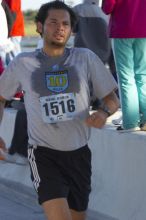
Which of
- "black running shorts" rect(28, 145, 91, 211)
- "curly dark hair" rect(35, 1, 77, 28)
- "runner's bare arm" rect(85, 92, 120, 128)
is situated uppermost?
"curly dark hair" rect(35, 1, 77, 28)

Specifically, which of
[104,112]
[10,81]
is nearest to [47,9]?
[10,81]

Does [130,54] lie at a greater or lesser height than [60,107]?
lesser

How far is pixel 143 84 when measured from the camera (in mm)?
6562

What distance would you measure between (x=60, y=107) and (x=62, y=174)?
449 mm

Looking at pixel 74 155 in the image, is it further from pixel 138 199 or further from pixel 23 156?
pixel 23 156

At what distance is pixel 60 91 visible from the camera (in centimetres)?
A: 484

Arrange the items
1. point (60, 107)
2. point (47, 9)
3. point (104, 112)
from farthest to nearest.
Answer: point (47, 9) < point (60, 107) < point (104, 112)

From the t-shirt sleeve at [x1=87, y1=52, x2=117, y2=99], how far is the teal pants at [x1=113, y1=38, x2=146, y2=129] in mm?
1572

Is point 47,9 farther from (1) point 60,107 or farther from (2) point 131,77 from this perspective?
(2) point 131,77

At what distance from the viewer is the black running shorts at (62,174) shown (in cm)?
469

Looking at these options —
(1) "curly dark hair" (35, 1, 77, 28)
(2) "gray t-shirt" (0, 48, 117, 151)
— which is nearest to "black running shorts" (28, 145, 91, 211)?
(2) "gray t-shirt" (0, 48, 117, 151)

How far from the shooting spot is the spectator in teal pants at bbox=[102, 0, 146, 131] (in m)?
6.38

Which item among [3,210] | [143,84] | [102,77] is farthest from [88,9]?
[102,77]

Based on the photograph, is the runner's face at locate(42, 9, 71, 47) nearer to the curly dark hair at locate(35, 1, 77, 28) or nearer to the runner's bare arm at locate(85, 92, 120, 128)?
the curly dark hair at locate(35, 1, 77, 28)
